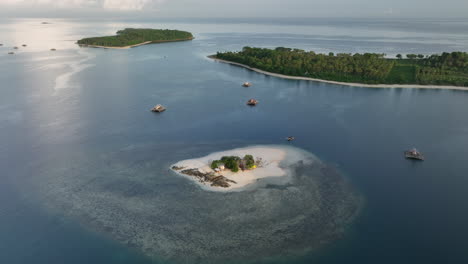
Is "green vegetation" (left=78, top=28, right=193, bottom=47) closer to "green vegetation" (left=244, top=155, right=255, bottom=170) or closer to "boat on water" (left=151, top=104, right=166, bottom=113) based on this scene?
"boat on water" (left=151, top=104, right=166, bottom=113)

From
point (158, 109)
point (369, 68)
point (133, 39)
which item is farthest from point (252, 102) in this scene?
point (133, 39)

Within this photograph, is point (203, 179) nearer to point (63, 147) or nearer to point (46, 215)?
point (46, 215)

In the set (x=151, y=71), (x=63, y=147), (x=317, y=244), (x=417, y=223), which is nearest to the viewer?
(x=317, y=244)

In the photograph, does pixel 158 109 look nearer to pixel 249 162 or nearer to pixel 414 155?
pixel 249 162

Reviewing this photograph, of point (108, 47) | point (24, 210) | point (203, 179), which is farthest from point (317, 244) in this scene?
point (108, 47)

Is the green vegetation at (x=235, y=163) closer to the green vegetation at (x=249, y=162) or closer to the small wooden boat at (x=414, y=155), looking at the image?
the green vegetation at (x=249, y=162)

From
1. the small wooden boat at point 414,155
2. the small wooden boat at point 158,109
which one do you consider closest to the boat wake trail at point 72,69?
the small wooden boat at point 158,109
